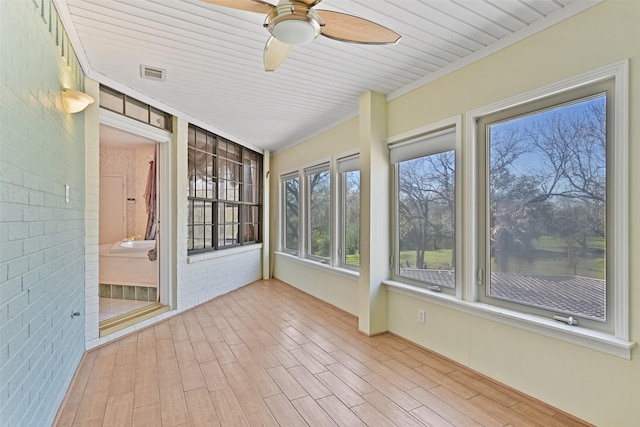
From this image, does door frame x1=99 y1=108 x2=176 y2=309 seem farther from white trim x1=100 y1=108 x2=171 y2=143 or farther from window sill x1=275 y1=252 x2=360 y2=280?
window sill x1=275 y1=252 x2=360 y2=280

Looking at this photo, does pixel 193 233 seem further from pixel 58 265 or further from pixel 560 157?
pixel 560 157

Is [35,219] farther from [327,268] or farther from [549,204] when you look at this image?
[327,268]

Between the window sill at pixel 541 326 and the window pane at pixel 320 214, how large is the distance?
2023mm

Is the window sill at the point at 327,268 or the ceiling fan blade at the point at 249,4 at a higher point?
the ceiling fan blade at the point at 249,4

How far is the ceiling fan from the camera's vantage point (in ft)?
5.04

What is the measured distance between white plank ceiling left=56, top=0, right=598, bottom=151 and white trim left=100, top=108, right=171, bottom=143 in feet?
0.89

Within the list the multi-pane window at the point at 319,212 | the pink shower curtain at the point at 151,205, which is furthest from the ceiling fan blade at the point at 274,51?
the pink shower curtain at the point at 151,205

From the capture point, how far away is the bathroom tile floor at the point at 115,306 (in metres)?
3.71

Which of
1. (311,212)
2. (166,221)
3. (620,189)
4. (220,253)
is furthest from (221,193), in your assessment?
(620,189)

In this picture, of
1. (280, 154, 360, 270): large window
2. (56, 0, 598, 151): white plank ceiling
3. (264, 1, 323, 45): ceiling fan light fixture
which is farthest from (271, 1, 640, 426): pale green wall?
(264, 1, 323, 45): ceiling fan light fixture

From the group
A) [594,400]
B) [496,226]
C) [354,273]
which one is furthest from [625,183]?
[354,273]

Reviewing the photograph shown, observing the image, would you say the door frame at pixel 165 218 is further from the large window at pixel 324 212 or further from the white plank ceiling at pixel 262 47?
the large window at pixel 324 212

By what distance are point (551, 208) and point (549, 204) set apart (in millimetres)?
31

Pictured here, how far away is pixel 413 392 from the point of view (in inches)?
90.9
